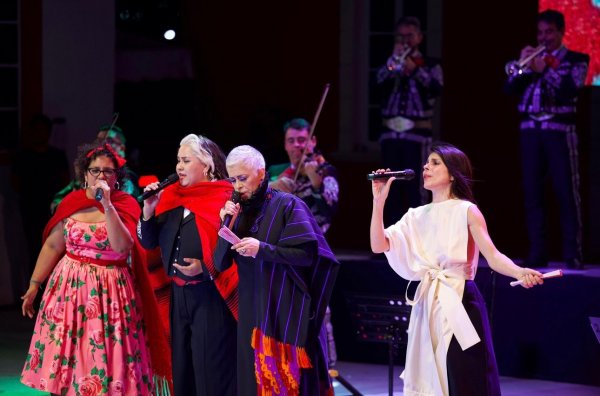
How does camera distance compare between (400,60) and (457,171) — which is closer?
(457,171)

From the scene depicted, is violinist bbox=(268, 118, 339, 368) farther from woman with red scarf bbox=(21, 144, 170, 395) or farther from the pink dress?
the pink dress

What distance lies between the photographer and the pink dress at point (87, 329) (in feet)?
19.5

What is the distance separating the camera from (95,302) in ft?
19.6

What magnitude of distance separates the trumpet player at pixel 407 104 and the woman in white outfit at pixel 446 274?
2.95 metres

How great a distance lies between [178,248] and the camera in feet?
18.9

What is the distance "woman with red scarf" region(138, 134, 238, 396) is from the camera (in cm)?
561

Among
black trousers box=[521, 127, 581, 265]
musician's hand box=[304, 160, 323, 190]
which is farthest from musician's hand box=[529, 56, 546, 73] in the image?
musician's hand box=[304, 160, 323, 190]

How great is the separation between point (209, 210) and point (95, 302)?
82cm

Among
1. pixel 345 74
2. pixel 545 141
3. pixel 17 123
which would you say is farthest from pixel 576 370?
pixel 17 123

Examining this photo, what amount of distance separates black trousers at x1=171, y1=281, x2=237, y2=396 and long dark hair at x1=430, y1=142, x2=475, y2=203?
129cm

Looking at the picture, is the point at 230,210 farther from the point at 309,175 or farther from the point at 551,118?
the point at 551,118

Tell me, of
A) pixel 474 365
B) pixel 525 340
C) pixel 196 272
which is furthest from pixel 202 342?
pixel 525 340

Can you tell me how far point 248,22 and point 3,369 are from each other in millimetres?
4410

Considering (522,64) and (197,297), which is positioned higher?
(522,64)
